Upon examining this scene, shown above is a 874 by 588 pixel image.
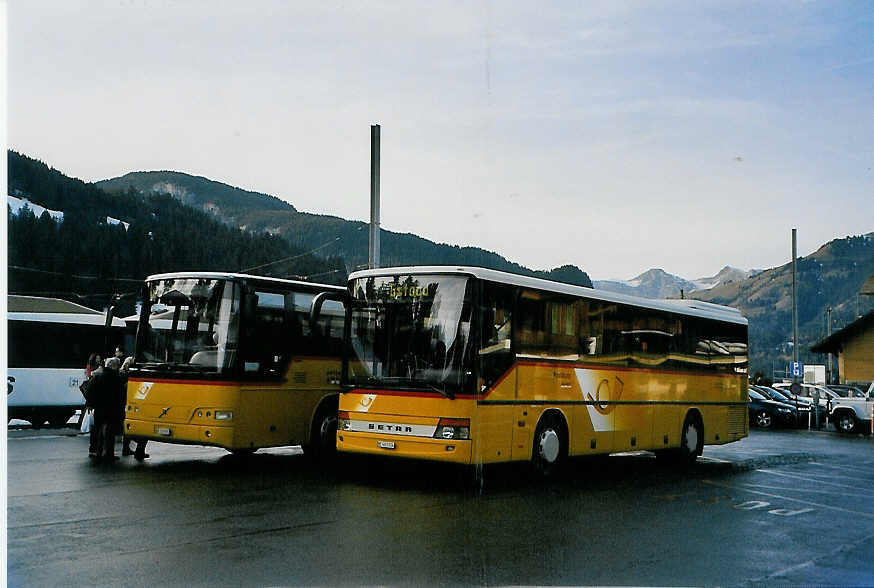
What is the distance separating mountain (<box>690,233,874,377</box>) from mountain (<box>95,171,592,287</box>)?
13.3 feet

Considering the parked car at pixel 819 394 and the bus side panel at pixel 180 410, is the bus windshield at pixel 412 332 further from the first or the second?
the parked car at pixel 819 394

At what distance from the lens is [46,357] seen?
28438mm

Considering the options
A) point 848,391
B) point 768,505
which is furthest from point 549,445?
point 848,391

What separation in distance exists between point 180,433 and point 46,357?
15.1m

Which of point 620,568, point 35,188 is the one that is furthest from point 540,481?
point 35,188

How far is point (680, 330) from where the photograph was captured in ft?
60.5

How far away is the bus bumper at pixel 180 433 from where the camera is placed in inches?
585

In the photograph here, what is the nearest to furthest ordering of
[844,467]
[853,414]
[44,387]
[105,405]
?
[105,405] → [844,467] → [44,387] → [853,414]

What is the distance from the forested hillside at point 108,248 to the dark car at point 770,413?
15.4 m

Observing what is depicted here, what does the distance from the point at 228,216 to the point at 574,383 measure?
26.7 metres

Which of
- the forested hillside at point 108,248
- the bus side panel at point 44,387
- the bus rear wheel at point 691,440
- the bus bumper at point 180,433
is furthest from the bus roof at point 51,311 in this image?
the bus rear wheel at point 691,440

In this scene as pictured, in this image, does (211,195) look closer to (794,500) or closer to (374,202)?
(374,202)

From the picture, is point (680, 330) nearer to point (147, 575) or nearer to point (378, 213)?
point (378, 213)

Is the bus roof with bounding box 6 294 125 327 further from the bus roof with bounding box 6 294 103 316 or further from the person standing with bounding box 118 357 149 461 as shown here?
the person standing with bounding box 118 357 149 461
